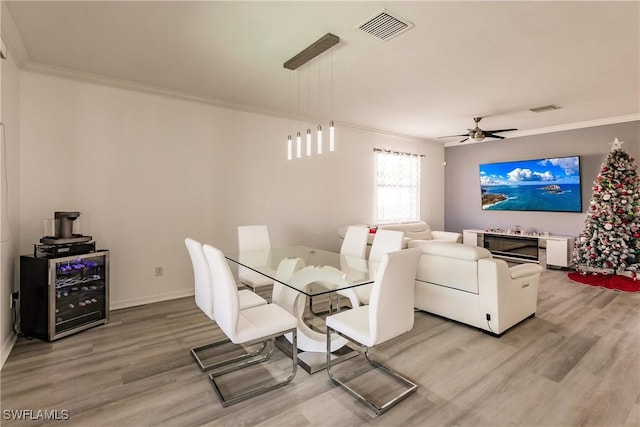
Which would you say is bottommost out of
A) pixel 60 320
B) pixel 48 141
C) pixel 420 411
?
pixel 420 411

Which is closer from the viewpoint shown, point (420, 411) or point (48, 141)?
point (420, 411)

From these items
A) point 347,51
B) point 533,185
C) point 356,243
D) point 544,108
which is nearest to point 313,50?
point 347,51

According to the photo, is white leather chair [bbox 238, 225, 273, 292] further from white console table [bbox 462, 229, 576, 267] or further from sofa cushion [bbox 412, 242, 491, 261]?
white console table [bbox 462, 229, 576, 267]

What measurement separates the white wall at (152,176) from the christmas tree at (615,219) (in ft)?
14.5

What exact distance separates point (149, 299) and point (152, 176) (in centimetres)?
152

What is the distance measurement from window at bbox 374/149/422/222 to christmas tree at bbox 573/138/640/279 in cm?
312

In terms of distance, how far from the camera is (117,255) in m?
3.87

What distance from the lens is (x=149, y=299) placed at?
407cm

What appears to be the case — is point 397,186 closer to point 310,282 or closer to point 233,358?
point 310,282

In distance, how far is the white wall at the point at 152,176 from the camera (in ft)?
11.3

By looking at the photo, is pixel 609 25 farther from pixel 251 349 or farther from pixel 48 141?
pixel 48 141

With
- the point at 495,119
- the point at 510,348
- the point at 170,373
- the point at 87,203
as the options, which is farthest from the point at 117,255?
the point at 495,119

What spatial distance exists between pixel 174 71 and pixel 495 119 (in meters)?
4.98

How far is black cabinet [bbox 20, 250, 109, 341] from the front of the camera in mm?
2945
